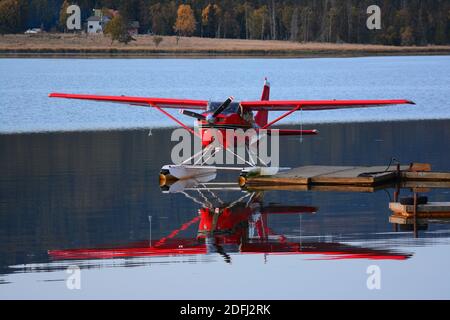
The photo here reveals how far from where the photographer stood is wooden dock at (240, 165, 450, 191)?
17500 mm

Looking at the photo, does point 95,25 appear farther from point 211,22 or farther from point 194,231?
point 194,231

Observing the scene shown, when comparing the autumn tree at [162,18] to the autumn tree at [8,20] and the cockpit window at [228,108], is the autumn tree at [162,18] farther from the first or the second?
the cockpit window at [228,108]

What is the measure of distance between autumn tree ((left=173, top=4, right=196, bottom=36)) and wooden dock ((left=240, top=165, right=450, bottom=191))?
129 meters

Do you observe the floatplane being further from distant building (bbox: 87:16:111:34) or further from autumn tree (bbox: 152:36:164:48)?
distant building (bbox: 87:16:111:34)

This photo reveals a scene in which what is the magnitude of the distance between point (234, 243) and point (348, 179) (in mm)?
4852

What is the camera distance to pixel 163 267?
11.7 meters

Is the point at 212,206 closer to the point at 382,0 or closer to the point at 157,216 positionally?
the point at 157,216

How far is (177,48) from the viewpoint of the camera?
14475 cm

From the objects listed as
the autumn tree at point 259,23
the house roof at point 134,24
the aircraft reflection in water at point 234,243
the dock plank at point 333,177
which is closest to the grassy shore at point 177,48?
the autumn tree at point 259,23

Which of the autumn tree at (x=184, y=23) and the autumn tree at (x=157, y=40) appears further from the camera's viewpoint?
the autumn tree at (x=184, y=23)

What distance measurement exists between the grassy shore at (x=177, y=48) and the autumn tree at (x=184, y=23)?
1081 millimetres

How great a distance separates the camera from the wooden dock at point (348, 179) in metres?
17.5

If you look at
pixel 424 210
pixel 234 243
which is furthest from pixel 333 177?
pixel 234 243
